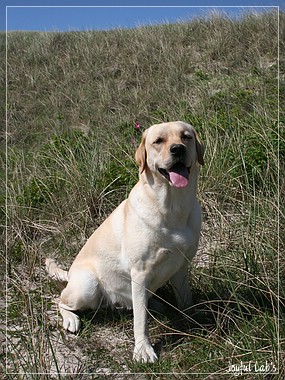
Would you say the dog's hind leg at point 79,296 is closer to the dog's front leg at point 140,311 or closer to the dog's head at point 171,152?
the dog's front leg at point 140,311

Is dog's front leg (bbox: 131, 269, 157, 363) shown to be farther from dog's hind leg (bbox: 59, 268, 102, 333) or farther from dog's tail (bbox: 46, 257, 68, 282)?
dog's tail (bbox: 46, 257, 68, 282)

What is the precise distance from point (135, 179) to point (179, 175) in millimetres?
1949

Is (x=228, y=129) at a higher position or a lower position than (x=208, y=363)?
higher

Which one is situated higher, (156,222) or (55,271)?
(156,222)

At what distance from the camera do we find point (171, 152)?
283cm

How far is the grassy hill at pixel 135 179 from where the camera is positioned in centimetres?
287

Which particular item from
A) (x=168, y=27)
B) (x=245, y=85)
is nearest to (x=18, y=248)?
(x=245, y=85)

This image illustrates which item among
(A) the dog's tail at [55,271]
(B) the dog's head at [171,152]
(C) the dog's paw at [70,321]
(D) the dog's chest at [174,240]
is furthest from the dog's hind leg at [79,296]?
(B) the dog's head at [171,152]

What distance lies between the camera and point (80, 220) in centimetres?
454

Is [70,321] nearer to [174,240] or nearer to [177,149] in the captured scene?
[174,240]

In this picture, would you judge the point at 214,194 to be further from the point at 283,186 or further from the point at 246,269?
the point at 246,269

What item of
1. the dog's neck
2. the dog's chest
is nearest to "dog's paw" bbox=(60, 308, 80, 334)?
the dog's chest

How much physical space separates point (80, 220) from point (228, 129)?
74.0 inches

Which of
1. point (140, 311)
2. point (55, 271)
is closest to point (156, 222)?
point (140, 311)
